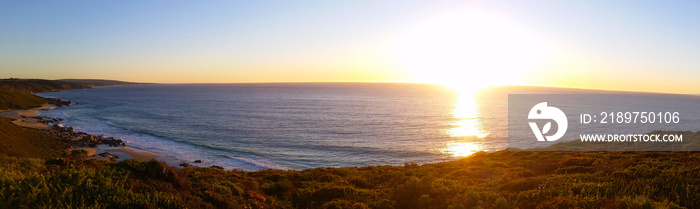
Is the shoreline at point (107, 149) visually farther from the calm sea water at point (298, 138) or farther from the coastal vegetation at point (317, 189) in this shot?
the coastal vegetation at point (317, 189)

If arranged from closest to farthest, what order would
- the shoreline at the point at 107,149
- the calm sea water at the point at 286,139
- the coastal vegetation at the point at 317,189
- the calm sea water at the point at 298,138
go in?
the coastal vegetation at the point at 317,189
the shoreline at the point at 107,149
the calm sea water at the point at 286,139
the calm sea water at the point at 298,138

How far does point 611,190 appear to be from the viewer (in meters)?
11.7

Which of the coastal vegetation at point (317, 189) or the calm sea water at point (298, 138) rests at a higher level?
the coastal vegetation at point (317, 189)

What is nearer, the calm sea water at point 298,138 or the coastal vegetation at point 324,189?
the coastal vegetation at point 324,189

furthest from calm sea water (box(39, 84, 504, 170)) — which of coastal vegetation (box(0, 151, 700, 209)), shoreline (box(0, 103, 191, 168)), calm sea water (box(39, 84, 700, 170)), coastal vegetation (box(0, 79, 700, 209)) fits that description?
coastal vegetation (box(0, 151, 700, 209))

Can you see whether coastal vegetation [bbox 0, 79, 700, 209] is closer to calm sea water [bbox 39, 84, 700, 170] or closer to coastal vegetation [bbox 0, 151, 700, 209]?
coastal vegetation [bbox 0, 151, 700, 209]

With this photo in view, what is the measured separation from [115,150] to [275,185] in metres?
35.1

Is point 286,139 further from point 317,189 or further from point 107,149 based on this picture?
point 317,189

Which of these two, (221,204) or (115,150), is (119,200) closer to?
(221,204)

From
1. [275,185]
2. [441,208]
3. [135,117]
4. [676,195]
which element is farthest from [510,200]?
[135,117]

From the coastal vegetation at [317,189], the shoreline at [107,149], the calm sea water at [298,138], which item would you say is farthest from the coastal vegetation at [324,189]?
the shoreline at [107,149]

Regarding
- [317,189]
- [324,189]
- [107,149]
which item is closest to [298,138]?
[107,149]

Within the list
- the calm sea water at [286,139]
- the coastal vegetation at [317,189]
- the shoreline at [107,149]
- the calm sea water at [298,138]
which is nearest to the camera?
the coastal vegetation at [317,189]

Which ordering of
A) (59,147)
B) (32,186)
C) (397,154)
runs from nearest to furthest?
1. (32,186)
2. (59,147)
3. (397,154)
